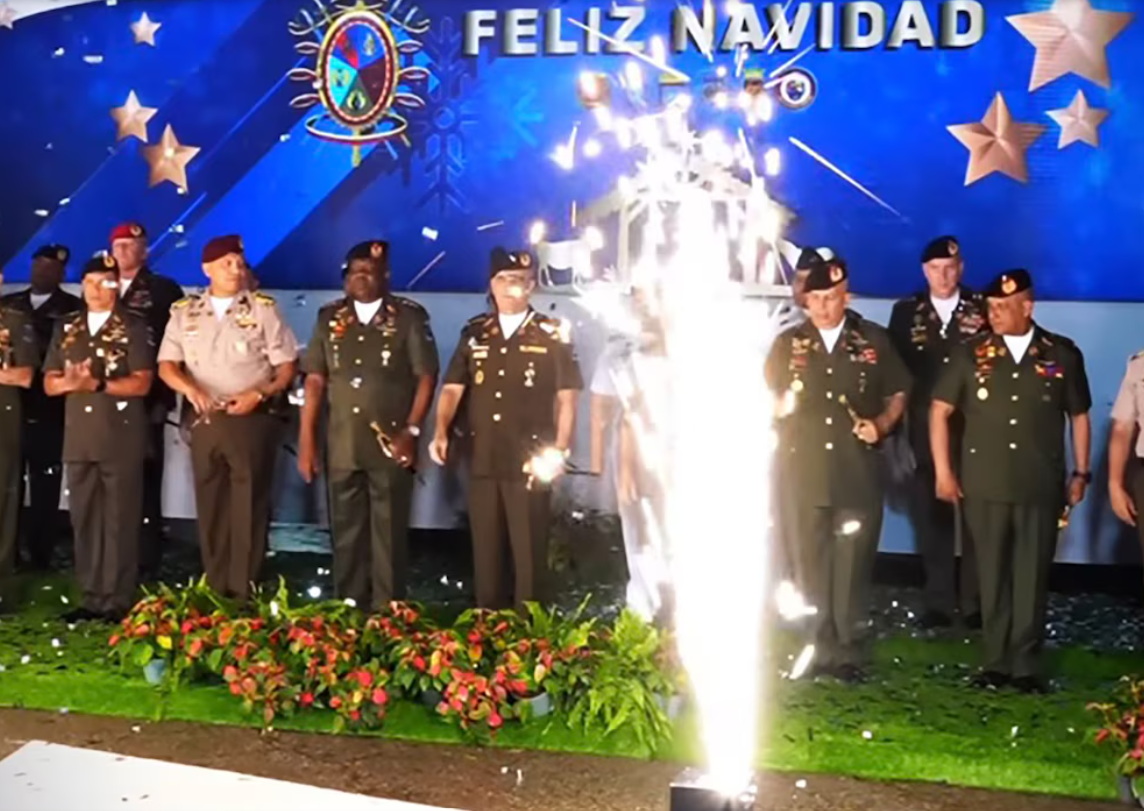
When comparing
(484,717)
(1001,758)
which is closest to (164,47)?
(484,717)

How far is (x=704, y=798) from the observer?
2418 millimetres

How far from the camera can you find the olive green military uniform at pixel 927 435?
18.6 feet

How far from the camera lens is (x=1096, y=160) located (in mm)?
5773

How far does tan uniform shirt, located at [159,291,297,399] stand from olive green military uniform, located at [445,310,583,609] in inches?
29.1

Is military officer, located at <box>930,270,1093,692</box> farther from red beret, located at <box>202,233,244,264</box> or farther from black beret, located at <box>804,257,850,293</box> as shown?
red beret, located at <box>202,233,244,264</box>

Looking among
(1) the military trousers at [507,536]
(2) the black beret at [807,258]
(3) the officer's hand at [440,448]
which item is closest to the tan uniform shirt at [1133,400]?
(2) the black beret at [807,258]

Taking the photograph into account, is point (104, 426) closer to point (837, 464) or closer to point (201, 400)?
point (201, 400)

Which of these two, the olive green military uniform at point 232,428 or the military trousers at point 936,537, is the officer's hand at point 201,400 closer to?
the olive green military uniform at point 232,428

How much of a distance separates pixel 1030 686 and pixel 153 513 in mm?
3788

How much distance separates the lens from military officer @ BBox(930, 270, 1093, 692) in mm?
4992

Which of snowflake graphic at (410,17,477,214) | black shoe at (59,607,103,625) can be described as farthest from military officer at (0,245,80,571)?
snowflake graphic at (410,17,477,214)

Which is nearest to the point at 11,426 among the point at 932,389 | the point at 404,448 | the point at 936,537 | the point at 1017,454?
the point at 404,448

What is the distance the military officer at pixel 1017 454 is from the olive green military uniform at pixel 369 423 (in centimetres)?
204

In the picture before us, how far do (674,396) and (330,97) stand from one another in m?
2.22
